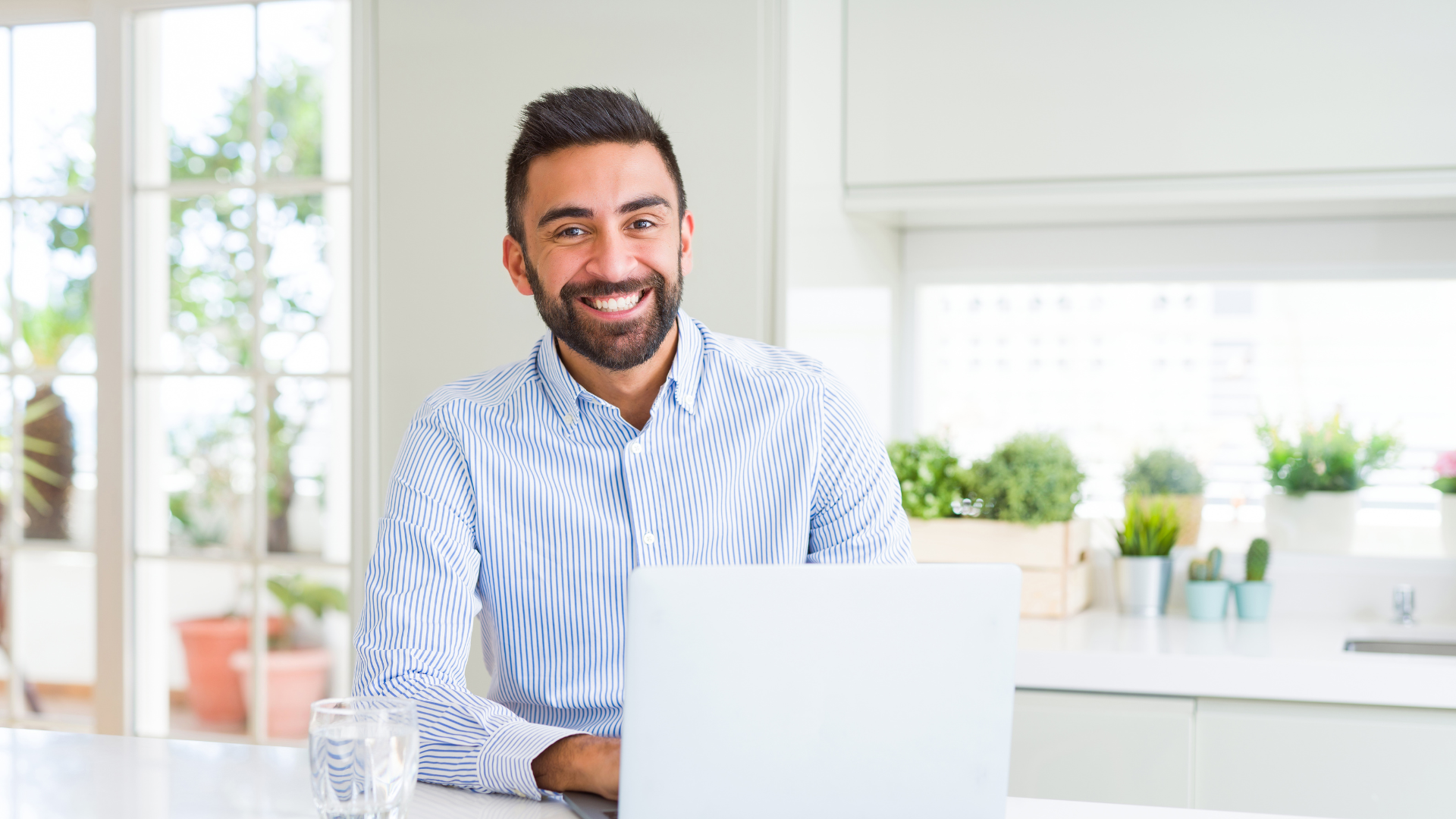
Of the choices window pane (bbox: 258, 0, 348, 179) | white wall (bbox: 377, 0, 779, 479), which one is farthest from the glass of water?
window pane (bbox: 258, 0, 348, 179)

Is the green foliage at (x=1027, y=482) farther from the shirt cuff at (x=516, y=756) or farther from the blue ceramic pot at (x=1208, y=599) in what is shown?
the shirt cuff at (x=516, y=756)

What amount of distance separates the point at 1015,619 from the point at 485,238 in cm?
173

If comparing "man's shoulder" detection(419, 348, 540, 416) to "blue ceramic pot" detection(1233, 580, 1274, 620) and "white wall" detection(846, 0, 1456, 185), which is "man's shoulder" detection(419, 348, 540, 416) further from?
"blue ceramic pot" detection(1233, 580, 1274, 620)

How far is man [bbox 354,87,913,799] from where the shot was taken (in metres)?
1.47

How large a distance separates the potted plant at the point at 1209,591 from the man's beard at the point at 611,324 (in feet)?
4.67

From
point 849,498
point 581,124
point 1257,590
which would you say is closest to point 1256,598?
point 1257,590

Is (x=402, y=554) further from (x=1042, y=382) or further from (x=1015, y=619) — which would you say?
(x=1042, y=382)

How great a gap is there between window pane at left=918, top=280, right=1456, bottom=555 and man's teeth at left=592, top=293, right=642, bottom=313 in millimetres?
1541

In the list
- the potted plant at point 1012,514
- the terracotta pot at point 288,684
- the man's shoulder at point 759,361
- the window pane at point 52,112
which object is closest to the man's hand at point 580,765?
the man's shoulder at point 759,361

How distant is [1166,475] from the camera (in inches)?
107

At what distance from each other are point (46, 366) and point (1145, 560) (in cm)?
254

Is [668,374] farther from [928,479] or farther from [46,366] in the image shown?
[46,366]

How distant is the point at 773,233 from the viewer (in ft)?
7.42

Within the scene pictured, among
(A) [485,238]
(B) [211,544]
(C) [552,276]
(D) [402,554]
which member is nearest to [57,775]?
(D) [402,554]
